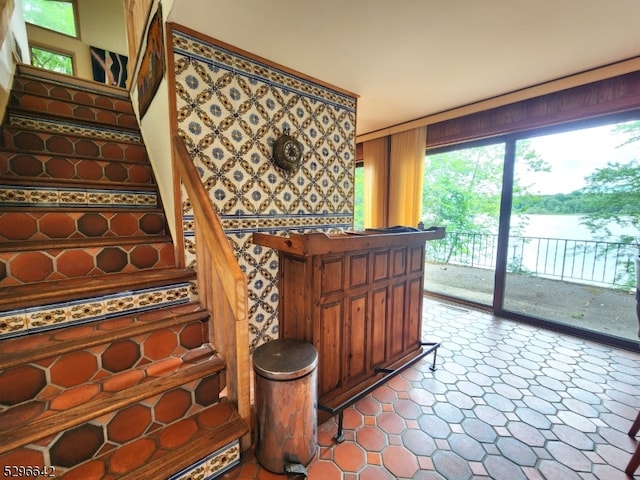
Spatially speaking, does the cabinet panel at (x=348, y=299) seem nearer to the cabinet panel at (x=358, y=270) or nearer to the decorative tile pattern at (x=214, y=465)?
the cabinet panel at (x=358, y=270)

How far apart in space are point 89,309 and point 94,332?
17cm

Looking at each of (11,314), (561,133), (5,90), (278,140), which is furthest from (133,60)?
(561,133)

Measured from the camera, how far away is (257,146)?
2.21m

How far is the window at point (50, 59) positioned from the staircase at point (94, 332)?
160 inches

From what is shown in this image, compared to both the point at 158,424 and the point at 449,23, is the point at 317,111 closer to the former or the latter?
the point at 449,23

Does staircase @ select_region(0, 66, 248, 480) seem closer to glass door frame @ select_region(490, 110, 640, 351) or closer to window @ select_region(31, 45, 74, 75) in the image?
glass door frame @ select_region(490, 110, 640, 351)

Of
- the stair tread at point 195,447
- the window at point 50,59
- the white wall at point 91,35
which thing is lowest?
the stair tread at point 195,447

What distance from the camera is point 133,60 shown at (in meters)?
2.80

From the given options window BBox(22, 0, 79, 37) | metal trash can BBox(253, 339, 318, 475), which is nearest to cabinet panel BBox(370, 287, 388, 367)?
metal trash can BBox(253, 339, 318, 475)

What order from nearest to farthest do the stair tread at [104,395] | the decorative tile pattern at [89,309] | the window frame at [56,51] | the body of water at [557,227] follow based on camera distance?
the stair tread at [104,395] → the decorative tile pattern at [89,309] → the body of water at [557,227] → the window frame at [56,51]

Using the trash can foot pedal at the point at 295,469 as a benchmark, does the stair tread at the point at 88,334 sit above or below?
above

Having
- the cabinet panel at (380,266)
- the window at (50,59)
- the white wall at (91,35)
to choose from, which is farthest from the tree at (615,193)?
the window at (50,59)

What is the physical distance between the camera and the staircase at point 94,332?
1043 mm

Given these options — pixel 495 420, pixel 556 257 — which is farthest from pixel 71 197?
pixel 556 257
